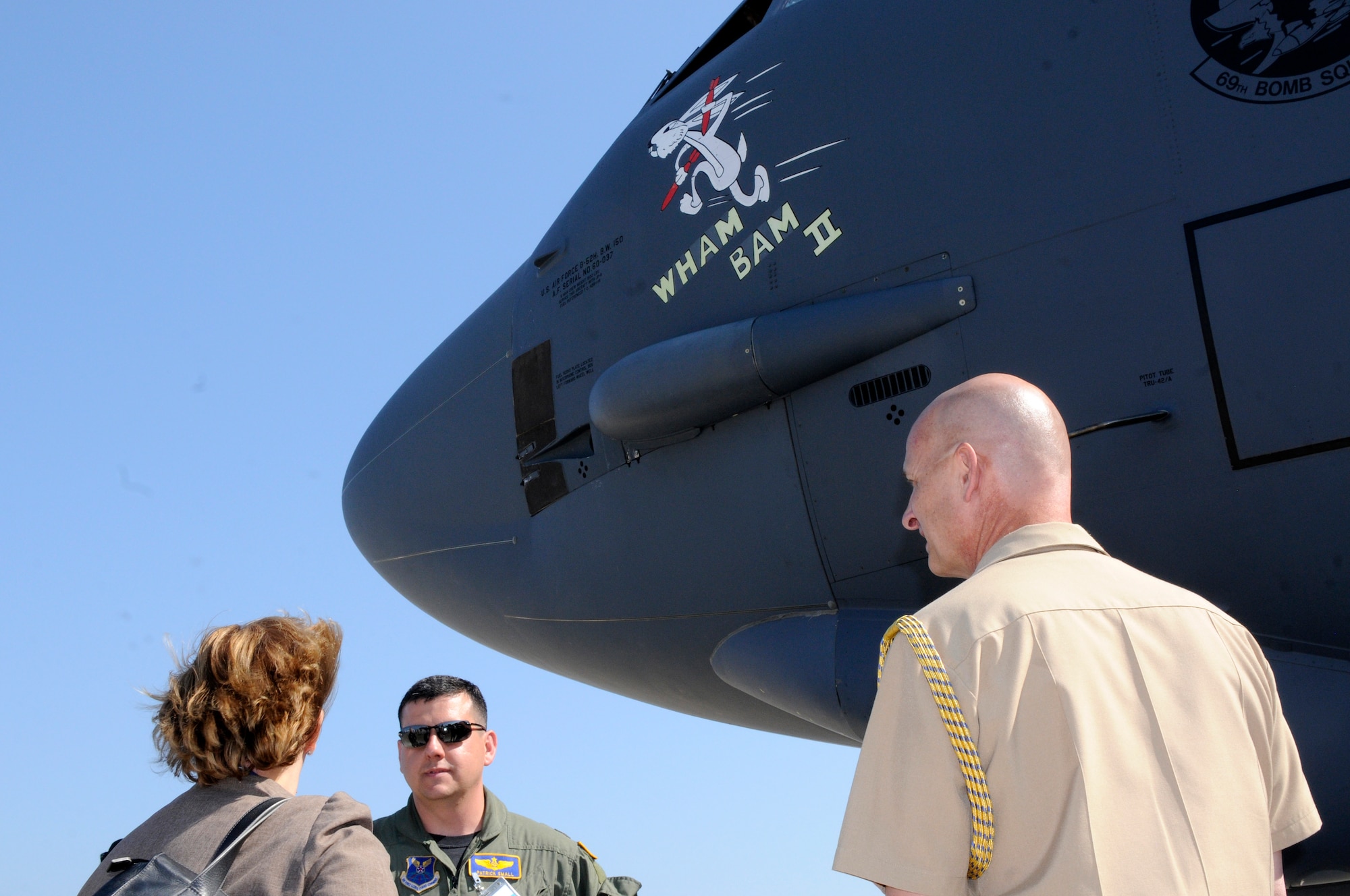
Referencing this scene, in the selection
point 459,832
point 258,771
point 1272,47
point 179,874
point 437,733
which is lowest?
A: point 459,832

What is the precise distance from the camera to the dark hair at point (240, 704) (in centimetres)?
244

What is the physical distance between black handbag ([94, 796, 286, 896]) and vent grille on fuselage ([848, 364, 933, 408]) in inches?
105

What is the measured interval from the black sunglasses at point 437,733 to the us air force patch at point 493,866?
0.43m

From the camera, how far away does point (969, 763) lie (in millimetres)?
1712

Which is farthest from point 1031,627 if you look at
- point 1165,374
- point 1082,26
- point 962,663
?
point 1082,26

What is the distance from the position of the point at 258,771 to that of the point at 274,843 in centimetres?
27

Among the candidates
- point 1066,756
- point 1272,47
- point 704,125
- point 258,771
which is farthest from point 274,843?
point 704,125

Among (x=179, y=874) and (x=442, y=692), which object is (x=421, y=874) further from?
(x=179, y=874)

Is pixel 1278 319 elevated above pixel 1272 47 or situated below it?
below

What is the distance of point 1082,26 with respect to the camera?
12.8 feet

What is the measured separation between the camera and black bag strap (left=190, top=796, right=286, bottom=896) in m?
2.17

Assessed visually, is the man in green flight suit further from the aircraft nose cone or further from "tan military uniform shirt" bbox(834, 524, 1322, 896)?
"tan military uniform shirt" bbox(834, 524, 1322, 896)

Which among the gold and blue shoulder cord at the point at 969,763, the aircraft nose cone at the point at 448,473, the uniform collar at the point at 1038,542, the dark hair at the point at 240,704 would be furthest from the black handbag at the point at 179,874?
the aircraft nose cone at the point at 448,473

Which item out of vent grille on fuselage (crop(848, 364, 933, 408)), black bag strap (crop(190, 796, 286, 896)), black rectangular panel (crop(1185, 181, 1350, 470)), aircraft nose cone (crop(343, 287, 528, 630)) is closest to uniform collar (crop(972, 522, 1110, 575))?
black bag strap (crop(190, 796, 286, 896))
